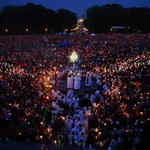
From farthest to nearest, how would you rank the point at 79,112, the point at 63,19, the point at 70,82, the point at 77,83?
the point at 63,19 < the point at 70,82 < the point at 77,83 < the point at 79,112

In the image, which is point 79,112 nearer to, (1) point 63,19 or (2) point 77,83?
(2) point 77,83

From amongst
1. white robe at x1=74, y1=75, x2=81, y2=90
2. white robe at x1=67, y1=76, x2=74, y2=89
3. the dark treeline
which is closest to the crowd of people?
white robe at x1=67, y1=76, x2=74, y2=89

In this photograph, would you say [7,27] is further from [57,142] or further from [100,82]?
[57,142]

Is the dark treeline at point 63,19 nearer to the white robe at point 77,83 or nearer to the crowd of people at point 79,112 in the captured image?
the white robe at point 77,83

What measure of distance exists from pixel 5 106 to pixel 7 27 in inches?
2152

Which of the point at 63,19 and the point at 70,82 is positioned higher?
the point at 63,19

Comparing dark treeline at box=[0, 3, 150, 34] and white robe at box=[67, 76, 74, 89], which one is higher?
dark treeline at box=[0, 3, 150, 34]

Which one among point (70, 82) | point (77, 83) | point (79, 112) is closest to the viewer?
point (79, 112)

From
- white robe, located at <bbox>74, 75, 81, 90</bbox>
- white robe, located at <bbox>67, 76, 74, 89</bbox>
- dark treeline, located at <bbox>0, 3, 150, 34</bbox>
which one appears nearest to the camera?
white robe, located at <bbox>74, 75, 81, 90</bbox>

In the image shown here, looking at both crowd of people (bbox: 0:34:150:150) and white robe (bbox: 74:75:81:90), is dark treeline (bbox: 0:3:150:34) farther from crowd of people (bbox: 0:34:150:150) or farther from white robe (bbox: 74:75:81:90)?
crowd of people (bbox: 0:34:150:150)

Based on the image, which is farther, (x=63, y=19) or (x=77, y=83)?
(x=63, y=19)

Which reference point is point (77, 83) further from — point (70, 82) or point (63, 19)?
point (63, 19)

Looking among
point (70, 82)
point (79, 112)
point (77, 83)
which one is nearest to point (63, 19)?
point (70, 82)

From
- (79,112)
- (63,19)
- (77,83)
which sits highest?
(63,19)
